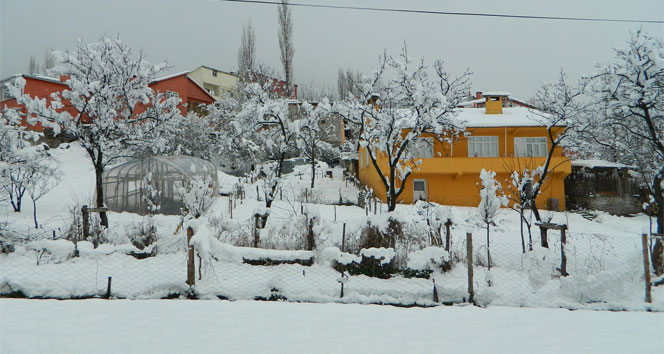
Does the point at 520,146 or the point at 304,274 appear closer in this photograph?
the point at 304,274

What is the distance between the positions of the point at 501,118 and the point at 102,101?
74.7ft

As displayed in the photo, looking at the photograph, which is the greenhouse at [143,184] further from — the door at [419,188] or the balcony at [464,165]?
the balcony at [464,165]

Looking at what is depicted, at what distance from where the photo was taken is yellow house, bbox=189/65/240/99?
46.7 m

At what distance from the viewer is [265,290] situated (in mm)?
6680

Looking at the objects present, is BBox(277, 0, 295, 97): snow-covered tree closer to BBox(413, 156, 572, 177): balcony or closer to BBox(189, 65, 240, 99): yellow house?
BBox(189, 65, 240, 99): yellow house

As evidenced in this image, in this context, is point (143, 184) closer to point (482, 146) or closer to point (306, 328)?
point (306, 328)

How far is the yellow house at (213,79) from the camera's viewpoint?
46.7 metres

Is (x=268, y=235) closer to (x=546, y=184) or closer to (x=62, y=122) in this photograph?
(x=62, y=122)

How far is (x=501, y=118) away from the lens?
2378 centimetres

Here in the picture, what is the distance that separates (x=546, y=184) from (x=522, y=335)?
70.1ft

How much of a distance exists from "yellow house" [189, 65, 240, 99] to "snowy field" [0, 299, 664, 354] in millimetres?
43320

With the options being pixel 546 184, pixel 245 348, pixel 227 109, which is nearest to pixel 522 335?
pixel 245 348

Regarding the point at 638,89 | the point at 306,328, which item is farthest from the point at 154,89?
the point at 638,89

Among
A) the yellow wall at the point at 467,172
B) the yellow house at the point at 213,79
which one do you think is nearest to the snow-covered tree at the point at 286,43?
the yellow house at the point at 213,79
